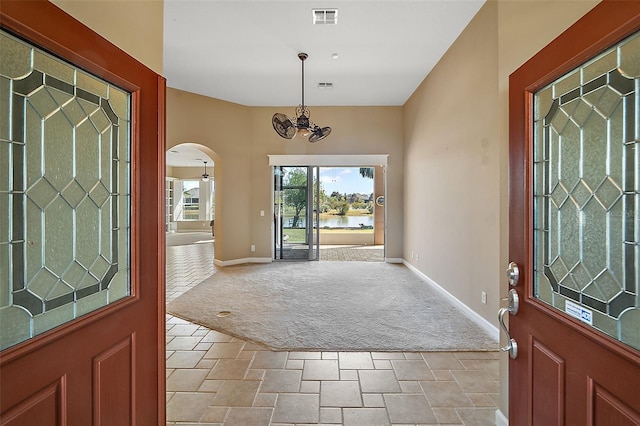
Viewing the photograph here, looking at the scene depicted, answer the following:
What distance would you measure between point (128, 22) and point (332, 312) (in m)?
3.30

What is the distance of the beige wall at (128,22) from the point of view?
1.15 meters

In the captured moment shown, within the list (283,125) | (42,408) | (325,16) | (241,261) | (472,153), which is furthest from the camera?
(241,261)

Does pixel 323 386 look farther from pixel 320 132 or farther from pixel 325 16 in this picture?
pixel 325 16

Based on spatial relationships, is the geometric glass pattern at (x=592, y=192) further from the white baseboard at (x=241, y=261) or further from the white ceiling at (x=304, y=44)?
the white baseboard at (x=241, y=261)

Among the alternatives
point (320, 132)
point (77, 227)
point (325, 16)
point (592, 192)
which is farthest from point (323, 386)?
point (325, 16)

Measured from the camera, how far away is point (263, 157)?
6762 millimetres

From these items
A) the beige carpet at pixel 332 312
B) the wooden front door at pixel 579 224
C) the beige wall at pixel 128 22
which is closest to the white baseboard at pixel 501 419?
the wooden front door at pixel 579 224

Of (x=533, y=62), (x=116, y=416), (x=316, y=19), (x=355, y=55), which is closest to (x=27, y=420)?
(x=116, y=416)

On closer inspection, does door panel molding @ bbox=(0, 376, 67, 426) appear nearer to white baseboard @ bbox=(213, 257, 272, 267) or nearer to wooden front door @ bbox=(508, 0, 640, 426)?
wooden front door @ bbox=(508, 0, 640, 426)

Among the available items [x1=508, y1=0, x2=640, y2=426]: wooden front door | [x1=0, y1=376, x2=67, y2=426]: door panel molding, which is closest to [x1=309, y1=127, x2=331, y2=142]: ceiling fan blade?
[x1=508, y1=0, x2=640, y2=426]: wooden front door

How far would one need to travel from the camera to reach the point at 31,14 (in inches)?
33.5

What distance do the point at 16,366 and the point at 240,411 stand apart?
1.50 metres

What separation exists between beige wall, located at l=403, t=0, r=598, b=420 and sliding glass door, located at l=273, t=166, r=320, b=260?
8.43ft

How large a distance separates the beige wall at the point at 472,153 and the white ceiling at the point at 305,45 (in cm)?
44
